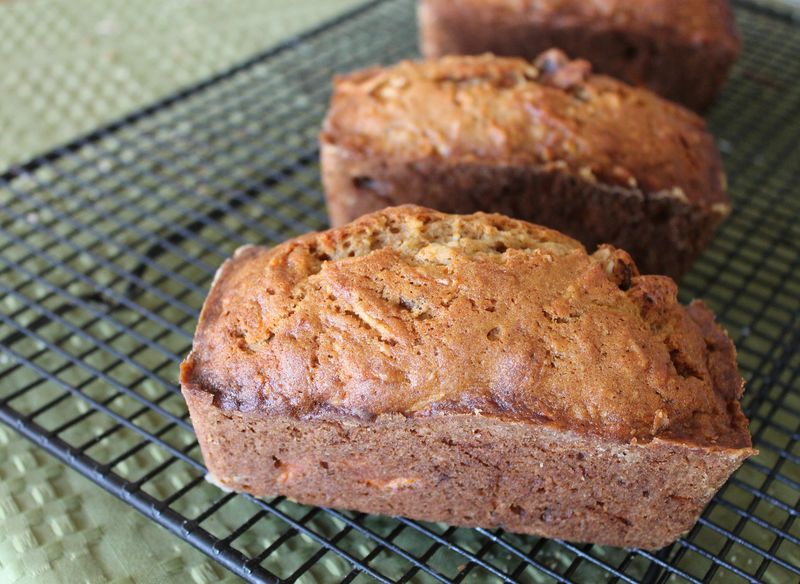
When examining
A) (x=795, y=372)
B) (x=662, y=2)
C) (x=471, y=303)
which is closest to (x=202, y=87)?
(x=662, y=2)

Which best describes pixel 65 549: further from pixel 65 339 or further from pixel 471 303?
pixel 471 303

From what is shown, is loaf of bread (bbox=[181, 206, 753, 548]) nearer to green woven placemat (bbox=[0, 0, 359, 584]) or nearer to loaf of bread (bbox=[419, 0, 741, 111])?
green woven placemat (bbox=[0, 0, 359, 584])

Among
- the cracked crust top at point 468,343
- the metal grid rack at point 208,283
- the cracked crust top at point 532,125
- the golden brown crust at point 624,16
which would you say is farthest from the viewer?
the golden brown crust at point 624,16

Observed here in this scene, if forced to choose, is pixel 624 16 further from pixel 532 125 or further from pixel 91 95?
pixel 91 95

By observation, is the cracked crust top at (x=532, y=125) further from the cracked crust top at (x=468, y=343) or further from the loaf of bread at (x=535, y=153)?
the cracked crust top at (x=468, y=343)

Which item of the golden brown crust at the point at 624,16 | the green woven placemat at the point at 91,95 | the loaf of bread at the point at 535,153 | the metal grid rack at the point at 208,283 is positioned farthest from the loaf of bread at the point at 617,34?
the green woven placemat at the point at 91,95

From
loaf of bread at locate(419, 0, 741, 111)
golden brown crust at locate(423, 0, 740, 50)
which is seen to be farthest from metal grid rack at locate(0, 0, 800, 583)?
golden brown crust at locate(423, 0, 740, 50)
